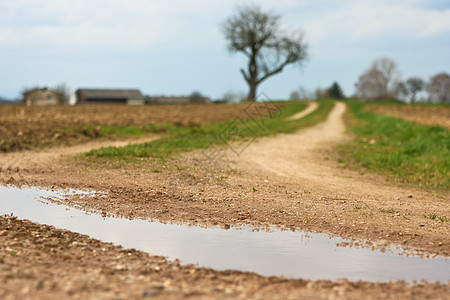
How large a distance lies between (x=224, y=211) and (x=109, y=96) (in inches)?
3294

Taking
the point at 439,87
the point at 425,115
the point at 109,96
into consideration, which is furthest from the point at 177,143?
the point at 439,87

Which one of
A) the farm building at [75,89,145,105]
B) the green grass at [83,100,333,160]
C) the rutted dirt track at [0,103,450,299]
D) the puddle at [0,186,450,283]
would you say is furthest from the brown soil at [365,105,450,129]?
the farm building at [75,89,145,105]

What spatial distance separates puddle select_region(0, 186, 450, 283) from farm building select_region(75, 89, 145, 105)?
78.4m

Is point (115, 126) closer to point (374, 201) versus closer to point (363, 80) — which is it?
point (374, 201)

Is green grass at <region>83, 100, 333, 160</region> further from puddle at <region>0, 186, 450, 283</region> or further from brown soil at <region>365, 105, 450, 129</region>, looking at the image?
brown soil at <region>365, 105, 450, 129</region>

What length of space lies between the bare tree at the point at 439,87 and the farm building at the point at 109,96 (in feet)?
245

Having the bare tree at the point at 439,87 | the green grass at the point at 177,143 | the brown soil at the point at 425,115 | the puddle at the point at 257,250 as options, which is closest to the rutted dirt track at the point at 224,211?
the puddle at the point at 257,250

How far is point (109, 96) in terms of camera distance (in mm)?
87125

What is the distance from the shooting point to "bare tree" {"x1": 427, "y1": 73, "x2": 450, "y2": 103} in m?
115

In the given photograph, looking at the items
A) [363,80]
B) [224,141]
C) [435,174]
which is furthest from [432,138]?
[363,80]

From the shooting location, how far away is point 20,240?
17.9 ft

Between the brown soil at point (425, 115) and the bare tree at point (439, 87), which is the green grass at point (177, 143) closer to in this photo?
the brown soil at point (425, 115)

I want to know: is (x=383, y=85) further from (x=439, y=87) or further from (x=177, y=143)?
(x=177, y=143)

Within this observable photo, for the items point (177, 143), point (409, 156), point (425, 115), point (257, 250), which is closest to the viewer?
point (257, 250)
